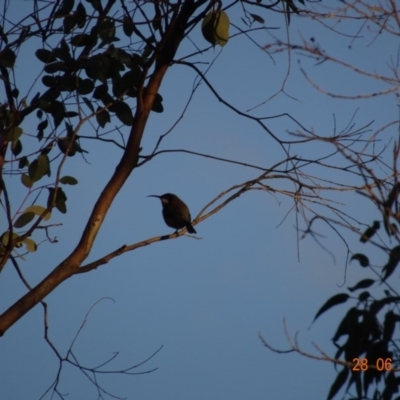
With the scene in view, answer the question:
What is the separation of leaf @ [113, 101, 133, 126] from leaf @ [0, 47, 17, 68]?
487 mm

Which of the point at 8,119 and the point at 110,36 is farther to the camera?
the point at 110,36

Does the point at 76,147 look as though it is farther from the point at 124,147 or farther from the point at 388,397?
the point at 388,397

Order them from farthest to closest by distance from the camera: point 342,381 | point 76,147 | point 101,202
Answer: point 76,147
point 342,381
point 101,202

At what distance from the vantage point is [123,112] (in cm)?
360

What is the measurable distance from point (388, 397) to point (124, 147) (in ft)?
4.70

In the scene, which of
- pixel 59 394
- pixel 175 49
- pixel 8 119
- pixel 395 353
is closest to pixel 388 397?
pixel 395 353

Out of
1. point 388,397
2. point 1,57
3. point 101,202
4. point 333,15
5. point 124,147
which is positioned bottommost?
point 388,397

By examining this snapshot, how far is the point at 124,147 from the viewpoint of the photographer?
325 cm

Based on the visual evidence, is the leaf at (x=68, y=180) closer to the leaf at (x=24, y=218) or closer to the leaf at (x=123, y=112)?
the leaf at (x=24, y=218)

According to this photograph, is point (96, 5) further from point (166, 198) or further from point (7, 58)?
point (166, 198)

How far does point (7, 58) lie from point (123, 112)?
554 millimetres

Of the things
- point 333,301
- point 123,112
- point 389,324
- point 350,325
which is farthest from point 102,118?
point 389,324

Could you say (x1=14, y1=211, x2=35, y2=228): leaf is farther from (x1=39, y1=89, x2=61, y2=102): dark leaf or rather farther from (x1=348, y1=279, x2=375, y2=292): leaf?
(x1=348, y1=279, x2=375, y2=292): leaf

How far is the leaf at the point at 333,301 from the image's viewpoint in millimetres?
3307
